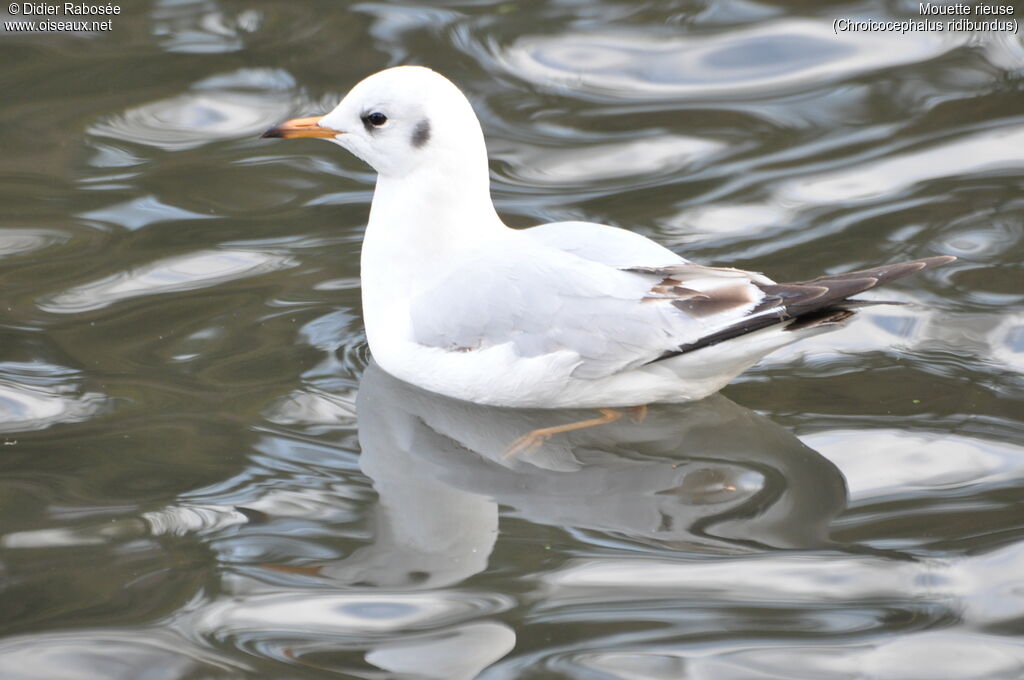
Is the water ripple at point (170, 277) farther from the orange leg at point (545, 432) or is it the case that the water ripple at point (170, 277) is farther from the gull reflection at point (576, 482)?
the orange leg at point (545, 432)

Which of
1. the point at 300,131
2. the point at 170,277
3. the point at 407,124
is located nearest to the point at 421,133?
the point at 407,124

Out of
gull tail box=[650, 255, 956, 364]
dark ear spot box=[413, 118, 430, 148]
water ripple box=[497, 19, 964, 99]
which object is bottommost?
gull tail box=[650, 255, 956, 364]

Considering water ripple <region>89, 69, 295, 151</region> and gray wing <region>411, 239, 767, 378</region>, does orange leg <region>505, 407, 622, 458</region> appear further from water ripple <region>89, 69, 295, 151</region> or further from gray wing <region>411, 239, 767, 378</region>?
water ripple <region>89, 69, 295, 151</region>

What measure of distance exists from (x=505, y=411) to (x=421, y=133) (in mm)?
1102

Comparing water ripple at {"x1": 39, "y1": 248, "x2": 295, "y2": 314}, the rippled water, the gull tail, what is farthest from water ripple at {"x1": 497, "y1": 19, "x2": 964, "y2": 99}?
the gull tail

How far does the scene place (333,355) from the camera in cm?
566

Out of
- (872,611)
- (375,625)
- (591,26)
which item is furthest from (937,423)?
(591,26)

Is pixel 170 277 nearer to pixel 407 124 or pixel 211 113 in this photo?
pixel 407 124

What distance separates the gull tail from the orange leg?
0.51 meters

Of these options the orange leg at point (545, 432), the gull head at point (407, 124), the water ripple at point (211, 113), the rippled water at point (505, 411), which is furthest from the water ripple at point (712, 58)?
the orange leg at point (545, 432)

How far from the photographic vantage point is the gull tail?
461 centimetres

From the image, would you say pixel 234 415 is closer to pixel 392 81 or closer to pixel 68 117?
pixel 392 81

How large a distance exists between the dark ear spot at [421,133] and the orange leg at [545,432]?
1198 millimetres

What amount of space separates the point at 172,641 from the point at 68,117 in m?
4.40
